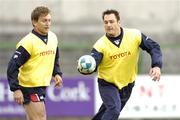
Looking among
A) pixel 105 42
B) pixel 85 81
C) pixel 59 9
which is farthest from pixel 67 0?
pixel 105 42

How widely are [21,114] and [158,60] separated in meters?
6.57

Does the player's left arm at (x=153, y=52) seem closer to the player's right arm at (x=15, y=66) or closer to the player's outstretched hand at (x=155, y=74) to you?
the player's outstretched hand at (x=155, y=74)

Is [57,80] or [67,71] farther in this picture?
[67,71]

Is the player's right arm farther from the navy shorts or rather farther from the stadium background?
the stadium background

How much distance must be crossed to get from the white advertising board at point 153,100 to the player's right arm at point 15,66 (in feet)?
21.6

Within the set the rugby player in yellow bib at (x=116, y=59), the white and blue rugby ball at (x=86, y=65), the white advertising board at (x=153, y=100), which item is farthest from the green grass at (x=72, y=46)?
the white and blue rugby ball at (x=86, y=65)

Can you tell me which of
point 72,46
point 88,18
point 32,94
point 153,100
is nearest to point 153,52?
point 32,94

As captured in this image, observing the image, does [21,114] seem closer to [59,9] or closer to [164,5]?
[59,9]

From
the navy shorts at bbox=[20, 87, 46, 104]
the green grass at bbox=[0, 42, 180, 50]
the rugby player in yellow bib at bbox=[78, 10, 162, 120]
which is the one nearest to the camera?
the navy shorts at bbox=[20, 87, 46, 104]

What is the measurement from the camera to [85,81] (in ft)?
53.7

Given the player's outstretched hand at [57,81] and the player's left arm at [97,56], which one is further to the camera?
the player's outstretched hand at [57,81]

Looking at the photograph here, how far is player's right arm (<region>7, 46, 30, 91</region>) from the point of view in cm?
965

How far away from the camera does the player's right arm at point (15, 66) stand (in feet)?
31.7

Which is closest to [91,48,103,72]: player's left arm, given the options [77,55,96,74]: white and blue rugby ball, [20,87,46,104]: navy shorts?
[77,55,96,74]: white and blue rugby ball
